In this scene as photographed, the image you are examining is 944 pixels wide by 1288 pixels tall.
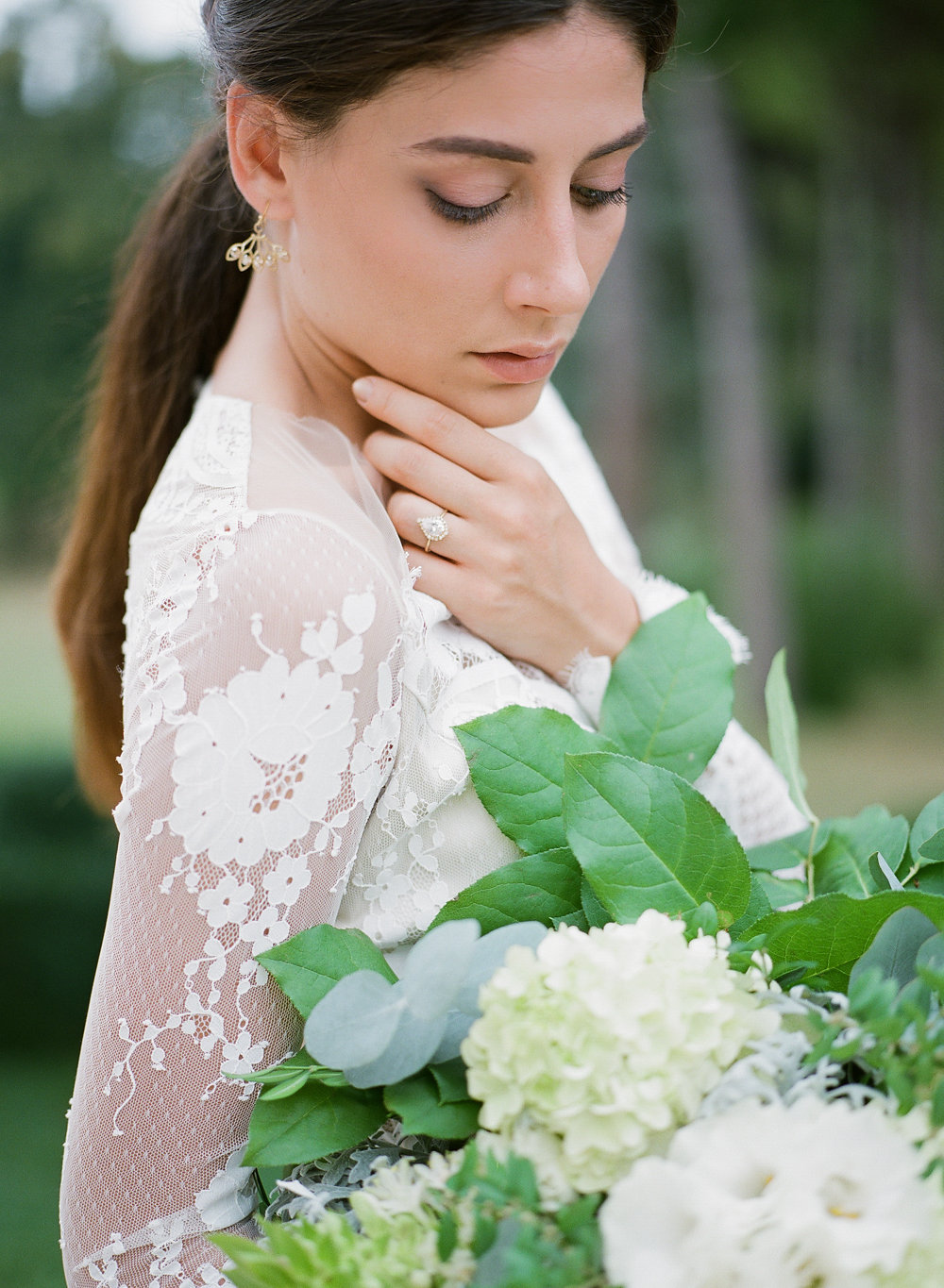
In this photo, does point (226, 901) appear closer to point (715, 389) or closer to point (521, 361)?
point (521, 361)

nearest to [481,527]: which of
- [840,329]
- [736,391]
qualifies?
[736,391]

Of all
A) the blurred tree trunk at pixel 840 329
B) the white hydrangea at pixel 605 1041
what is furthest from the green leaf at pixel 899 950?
the blurred tree trunk at pixel 840 329

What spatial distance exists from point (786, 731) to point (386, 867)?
1.79 ft

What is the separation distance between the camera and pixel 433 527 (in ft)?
5.24

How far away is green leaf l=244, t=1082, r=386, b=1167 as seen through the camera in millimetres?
1221

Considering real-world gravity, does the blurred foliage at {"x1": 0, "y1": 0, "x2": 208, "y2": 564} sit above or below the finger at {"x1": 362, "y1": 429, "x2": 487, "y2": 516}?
above

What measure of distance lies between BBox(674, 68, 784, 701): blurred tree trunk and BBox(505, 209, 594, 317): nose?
350 inches

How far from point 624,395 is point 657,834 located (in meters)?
10.2

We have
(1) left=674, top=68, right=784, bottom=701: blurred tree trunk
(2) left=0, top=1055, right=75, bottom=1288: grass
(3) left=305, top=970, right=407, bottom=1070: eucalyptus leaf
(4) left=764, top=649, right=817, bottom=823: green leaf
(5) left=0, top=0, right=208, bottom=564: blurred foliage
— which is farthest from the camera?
(1) left=674, top=68, right=784, bottom=701: blurred tree trunk

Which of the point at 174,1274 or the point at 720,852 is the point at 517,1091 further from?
the point at 174,1274

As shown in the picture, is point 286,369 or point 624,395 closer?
point 286,369

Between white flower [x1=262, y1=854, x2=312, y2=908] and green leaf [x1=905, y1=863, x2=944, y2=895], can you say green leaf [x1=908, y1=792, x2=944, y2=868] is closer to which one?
green leaf [x1=905, y1=863, x2=944, y2=895]

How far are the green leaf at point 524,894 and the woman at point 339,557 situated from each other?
0.49 feet

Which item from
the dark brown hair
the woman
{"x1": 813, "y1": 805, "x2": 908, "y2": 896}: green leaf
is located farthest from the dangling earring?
{"x1": 813, "y1": 805, "x2": 908, "y2": 896}: green leaf
